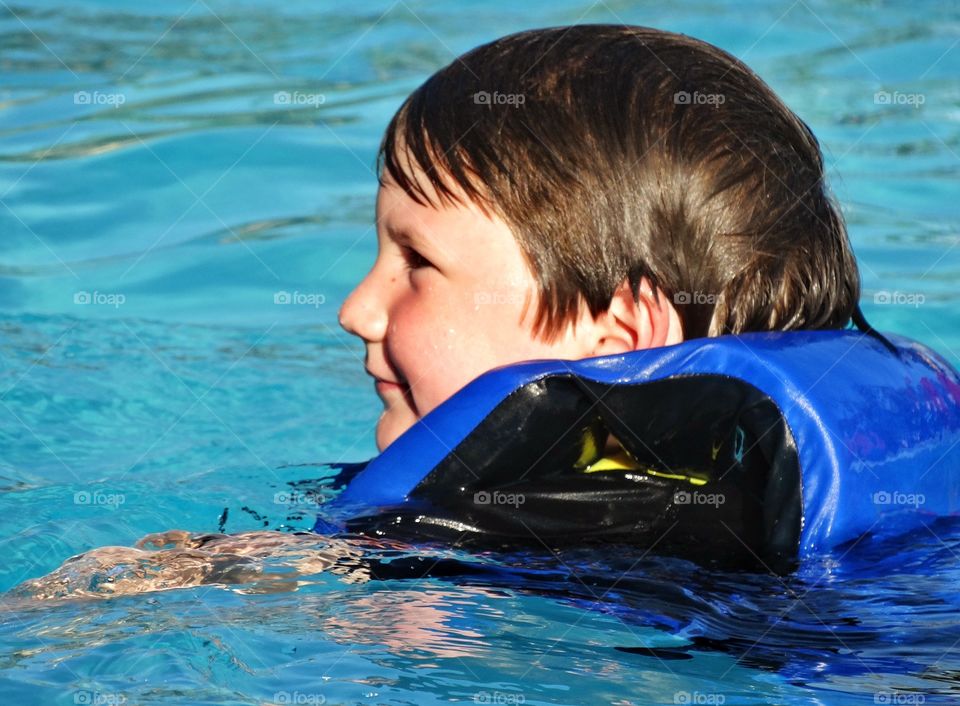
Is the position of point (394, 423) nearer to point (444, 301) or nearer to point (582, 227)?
point (444, 301)

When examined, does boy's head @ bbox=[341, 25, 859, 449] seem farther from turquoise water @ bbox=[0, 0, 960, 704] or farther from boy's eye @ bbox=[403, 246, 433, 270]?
turquoise water @ bbox=[0, 0, 960, 704]

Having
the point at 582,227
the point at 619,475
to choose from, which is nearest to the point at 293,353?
the point at 582,227

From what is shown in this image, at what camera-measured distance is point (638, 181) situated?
2902 mm

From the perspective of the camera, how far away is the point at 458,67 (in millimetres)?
3133

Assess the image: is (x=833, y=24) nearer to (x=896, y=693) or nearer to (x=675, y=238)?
(x=675, y=238)

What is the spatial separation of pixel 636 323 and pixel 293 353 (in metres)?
2.32

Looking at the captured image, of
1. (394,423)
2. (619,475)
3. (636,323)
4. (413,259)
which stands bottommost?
(619,475)

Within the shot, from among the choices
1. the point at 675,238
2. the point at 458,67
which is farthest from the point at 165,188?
the point at 675,238

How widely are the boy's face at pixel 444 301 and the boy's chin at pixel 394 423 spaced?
0.04m

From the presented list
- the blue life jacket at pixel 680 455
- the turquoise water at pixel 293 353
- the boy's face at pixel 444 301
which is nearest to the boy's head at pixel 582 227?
the boy's face at pixel 444 301

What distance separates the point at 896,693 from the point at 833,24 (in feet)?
24.0

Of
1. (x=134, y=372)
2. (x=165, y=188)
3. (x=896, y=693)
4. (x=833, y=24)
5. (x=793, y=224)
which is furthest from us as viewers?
(x=833, y=24)

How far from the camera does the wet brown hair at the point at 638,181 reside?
2904mm

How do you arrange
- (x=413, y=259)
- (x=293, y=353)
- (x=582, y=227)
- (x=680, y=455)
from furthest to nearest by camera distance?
(x=293, y=353) < (x=413, y=259) < (x=582, y=227) < (x=680, y=455)
